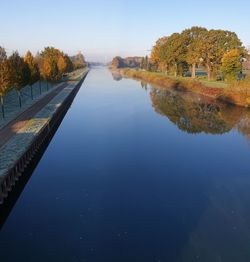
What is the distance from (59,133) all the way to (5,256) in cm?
2307

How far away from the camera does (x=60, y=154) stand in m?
28.4

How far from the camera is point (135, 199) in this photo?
19.5 metres

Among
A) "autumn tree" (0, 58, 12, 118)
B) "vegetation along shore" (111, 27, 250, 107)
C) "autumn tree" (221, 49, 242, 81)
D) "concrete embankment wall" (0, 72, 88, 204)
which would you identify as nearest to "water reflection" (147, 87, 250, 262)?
"concrete embankment wall" (0, 72, 88, 204)

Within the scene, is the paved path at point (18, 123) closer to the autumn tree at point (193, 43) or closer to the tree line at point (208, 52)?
the tree line at point (208, 52)

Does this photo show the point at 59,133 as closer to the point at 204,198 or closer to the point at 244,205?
the point at 204,198

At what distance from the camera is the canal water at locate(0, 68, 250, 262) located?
14.4m

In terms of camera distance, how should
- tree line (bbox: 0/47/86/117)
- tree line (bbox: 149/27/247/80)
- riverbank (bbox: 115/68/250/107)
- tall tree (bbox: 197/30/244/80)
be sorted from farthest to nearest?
tall tree (bbox: 197/30/244/80) → tree line (bbox: 149/27/247/80) → riverbank (bbox: 115/68/250/107) → tree line (bbox: 0/47/86/117)

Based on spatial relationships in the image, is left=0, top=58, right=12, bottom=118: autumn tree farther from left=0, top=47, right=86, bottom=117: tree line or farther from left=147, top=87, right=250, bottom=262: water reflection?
left=147, top=87, right=250, bottom=262: water reflection

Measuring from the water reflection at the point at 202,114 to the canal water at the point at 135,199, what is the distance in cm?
149

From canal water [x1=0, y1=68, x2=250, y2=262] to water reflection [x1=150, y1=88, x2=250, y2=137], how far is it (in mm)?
1492

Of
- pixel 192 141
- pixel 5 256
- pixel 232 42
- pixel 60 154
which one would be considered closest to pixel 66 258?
pixel 5 256

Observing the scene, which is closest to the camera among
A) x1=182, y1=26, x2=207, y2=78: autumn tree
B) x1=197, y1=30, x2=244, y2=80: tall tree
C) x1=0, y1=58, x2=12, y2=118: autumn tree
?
x1=0, y1=58, x2=12, y2=118: autumn tree

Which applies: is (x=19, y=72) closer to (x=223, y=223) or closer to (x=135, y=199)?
(x=135, y=199)

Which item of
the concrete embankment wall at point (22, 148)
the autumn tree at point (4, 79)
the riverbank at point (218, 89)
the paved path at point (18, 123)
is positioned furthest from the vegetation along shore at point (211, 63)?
the autumn tree at point (4, 79)
